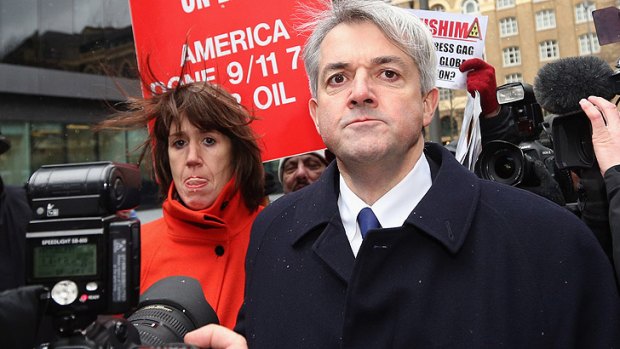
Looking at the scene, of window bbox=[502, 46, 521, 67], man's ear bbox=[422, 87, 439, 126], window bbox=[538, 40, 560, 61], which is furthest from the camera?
window bbox=[502, 46, 521, 67]

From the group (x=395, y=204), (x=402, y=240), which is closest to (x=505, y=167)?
(x=395, y=204)

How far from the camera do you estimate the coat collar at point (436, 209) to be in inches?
56.6

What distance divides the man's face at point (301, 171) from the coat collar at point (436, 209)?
1.68 m

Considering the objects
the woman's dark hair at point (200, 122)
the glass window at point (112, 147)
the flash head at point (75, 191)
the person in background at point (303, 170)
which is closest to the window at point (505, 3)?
the glass window at point (112, 147)

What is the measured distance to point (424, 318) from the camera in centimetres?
138

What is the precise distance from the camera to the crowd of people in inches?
53.6

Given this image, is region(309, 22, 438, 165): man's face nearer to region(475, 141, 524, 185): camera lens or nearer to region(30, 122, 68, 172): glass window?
region(475, 141, 524, 185): camera lens

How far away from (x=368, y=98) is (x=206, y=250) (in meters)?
1.10

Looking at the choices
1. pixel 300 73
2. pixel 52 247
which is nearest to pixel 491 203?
pixel 52 247

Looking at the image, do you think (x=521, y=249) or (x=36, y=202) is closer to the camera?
(x=36, y=202)

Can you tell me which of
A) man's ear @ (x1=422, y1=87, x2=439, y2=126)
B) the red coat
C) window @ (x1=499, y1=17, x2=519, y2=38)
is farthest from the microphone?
window @ (x1=499, y1=17, x2=519, y2=38)

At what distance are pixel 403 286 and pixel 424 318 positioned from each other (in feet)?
0.28

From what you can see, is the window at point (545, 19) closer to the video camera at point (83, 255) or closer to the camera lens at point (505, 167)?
the camera lens at point (505, 167)

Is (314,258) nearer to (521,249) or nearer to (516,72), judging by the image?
(521,249)
